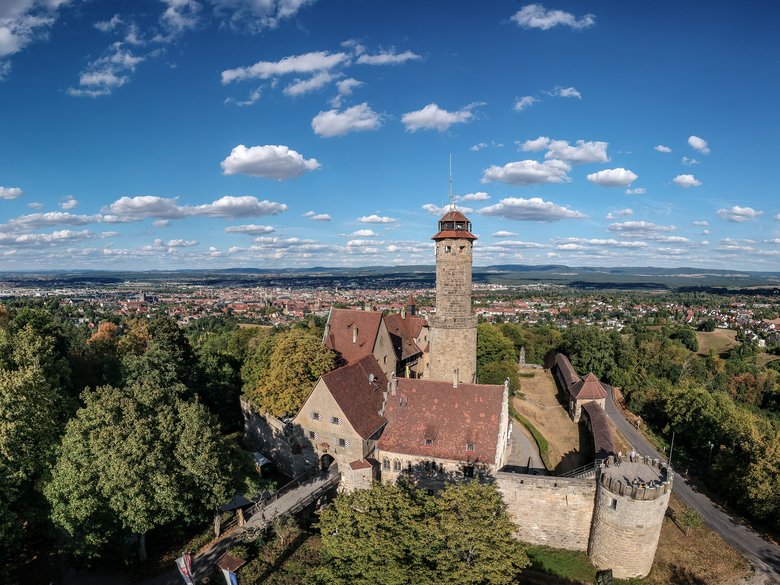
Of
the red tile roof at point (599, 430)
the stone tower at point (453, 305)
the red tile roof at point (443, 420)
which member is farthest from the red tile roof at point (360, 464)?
the red tile roof at point (599, 430)

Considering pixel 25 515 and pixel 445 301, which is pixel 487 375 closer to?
pixel 445 301

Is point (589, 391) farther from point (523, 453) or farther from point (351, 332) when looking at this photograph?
point (351, 332)

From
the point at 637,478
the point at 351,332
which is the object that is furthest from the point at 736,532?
the point at 351,332

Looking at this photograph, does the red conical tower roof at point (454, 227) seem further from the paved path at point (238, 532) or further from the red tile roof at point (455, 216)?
the paved path at point (238, 532)

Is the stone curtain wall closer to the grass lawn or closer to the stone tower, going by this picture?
the stone tower

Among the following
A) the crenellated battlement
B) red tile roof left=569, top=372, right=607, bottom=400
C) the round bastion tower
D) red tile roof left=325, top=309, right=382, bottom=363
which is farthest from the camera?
red tile roof left=569, top=372, right=607, bottom=400

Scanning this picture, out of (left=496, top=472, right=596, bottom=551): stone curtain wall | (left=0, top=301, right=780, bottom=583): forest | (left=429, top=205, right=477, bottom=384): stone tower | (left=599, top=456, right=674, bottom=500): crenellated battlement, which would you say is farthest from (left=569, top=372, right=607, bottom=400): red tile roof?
(left=496, top=472, right=596, bottom=551): stone curtain wall

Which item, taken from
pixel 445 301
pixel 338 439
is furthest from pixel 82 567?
pixel 445 301
